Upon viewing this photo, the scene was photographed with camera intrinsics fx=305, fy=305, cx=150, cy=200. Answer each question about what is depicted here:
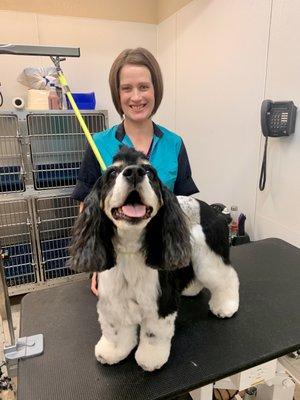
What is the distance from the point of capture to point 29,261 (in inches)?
84.5

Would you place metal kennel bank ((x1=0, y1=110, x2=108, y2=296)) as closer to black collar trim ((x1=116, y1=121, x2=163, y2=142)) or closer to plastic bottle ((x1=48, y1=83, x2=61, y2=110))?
plastic bottle ((x1=48, y1=83, x2=61, y2=110))

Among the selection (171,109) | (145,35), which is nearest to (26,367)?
(171,109)

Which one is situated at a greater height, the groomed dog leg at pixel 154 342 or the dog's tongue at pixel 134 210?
the dog's tongue at pixel 134 210

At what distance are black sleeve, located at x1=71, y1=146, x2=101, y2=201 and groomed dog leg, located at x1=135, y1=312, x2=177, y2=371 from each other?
0.58 m

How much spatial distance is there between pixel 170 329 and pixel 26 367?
1.31 feet

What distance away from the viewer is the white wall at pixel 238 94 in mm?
1455

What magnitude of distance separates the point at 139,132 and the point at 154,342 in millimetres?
743

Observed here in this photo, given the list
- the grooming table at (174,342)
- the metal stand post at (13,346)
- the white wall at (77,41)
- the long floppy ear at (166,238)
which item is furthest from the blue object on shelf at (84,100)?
the long floppy ear at (166,238)

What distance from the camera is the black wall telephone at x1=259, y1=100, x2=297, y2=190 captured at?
1.40 metres

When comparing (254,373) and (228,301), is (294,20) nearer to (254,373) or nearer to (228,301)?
(228,301)

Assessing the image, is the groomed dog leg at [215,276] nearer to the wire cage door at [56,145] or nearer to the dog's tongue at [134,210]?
the dog's tongue at [134,210]

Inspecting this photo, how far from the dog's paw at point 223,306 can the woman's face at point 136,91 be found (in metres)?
0.69

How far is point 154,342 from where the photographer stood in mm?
780

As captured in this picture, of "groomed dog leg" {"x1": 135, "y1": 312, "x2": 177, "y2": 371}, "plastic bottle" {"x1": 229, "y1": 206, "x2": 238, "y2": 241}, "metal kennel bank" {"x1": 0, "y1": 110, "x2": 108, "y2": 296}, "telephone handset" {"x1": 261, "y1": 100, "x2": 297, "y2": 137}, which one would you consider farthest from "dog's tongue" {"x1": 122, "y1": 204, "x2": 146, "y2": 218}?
"metal kennel bank" {"x1": 0, "y1": 110, "x2": 108, "y2": 296}
